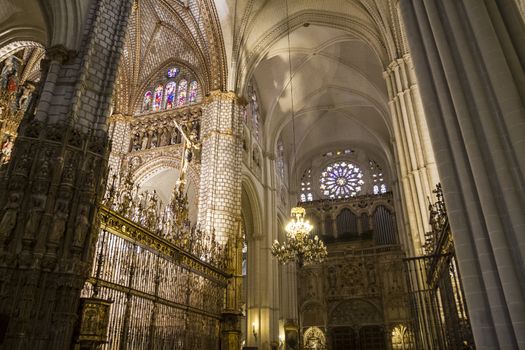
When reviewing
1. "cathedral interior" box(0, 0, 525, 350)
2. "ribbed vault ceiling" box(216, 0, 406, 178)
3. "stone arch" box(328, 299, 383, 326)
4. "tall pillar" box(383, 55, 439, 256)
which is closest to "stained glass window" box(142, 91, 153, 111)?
"cathedral interior" box(0, 0, 525, 350)

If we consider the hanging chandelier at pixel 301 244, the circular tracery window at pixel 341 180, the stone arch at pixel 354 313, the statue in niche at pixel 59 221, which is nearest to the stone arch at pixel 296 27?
the hanging chandelier at pixel 301 244

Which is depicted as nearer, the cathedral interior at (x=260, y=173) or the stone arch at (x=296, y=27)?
the cathedral interior at (x=260, y=173)

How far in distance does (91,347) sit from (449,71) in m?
6.58

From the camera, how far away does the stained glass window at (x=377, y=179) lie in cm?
2698

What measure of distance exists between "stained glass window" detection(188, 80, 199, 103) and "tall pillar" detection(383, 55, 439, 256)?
833cm

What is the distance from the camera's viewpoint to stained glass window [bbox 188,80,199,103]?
1791 centimetres

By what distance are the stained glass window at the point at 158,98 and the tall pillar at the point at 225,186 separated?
3038 mm

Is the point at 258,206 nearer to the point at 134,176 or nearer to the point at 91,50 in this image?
the point at 134,176

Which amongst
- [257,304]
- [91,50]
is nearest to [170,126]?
[257,304]

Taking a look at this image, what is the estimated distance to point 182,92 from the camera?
18.4 m

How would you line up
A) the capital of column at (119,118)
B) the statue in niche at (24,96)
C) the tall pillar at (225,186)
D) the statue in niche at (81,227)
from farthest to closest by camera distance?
the capital of column at (119,118)
the statue in niche at (24,96)
the tall pillar at (225,186)
the statue in niche at (81,227)

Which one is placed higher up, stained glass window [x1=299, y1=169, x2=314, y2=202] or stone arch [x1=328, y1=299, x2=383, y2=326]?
stained glass window [x1=299, y1=169, x2=314, y2=202]

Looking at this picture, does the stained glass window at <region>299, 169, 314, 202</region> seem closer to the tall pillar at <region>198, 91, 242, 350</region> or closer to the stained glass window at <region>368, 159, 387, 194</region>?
the stained glass window at <region>368, 159, 387, 194</region>

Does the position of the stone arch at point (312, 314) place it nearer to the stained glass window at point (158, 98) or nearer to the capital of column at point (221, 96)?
the capital of column at point (221, 96)
